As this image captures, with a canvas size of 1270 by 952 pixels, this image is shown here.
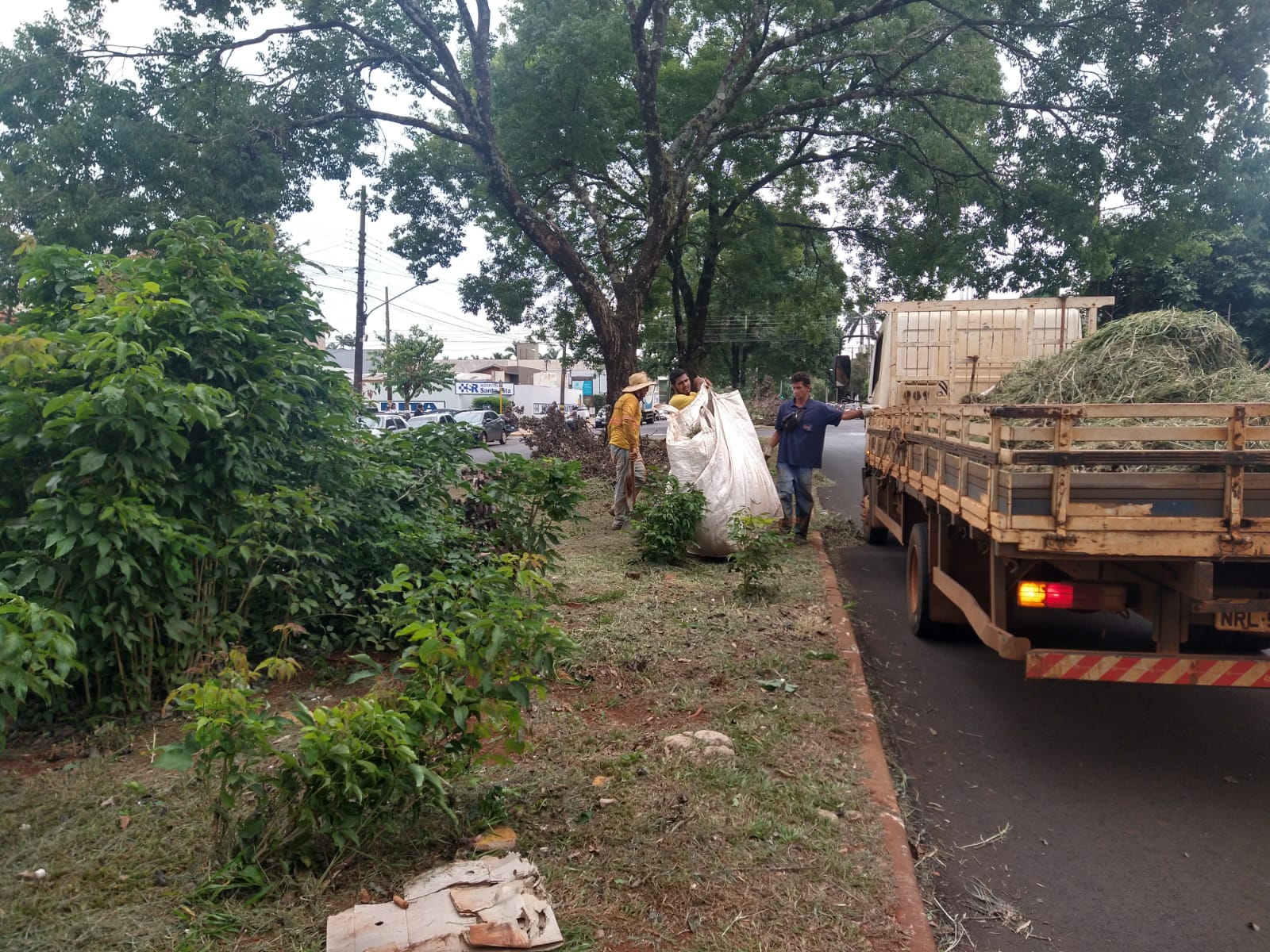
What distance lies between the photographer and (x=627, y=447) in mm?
10039

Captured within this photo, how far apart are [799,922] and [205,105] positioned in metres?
12.8

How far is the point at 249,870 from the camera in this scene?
2.88 m

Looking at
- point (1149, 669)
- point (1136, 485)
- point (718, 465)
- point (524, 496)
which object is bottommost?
point (1149, 669)

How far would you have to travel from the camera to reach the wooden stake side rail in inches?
152

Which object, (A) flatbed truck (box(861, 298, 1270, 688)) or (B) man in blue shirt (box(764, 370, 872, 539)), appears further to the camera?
(B) man in blue shirt (box(764, 370, 872, 539))

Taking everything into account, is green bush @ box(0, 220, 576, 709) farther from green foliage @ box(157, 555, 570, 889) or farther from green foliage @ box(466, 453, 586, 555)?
green foliage @ box(157, 555, 570, 889)

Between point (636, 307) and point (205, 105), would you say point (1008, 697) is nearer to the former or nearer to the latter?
point (636, 307)

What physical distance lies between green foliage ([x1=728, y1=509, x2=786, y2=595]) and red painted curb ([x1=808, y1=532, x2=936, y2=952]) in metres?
0.68

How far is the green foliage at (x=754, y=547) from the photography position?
276 inches

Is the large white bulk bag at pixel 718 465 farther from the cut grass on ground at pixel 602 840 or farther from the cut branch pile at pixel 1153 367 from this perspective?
the cut grass on ground at pixel 602 840

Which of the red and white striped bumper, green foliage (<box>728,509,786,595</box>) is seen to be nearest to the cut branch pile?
the red and white striped bumper

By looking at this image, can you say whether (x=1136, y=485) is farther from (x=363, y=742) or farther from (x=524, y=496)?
(x=524, y=496)

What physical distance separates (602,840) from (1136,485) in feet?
8.42

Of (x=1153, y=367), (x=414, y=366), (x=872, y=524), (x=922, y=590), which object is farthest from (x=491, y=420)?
(x=1153, y=367)
